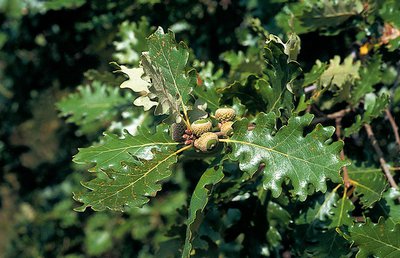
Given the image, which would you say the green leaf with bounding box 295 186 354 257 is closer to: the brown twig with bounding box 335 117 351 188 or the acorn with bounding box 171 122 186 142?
the brown twig with bounding box 335 117 351 188

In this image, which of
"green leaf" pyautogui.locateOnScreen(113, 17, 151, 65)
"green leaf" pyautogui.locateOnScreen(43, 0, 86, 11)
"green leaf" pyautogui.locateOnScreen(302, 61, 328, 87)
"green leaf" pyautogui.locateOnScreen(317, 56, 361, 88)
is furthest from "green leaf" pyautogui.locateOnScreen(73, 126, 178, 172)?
"green leaf" pyautogui.locateOnScreen(43, 0, 86, 11)

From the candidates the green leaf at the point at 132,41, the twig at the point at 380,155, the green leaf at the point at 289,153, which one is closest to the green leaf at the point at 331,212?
the twig at the point at 380,155

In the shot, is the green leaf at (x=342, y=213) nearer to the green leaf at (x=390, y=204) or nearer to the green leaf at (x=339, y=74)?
the green leaf at (x=390, y=204)

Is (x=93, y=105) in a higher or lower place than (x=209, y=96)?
lower

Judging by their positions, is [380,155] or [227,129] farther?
[380,155]

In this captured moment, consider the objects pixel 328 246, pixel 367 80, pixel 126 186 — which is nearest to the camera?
pixel 126 186

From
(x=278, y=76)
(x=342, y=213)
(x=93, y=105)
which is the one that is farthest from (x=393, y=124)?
(x=93, y=105)

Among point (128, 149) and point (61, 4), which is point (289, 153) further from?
point (61, 4)
